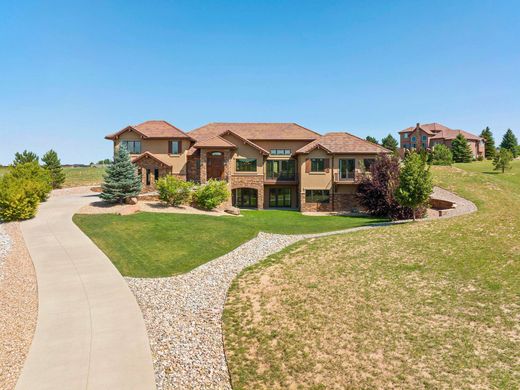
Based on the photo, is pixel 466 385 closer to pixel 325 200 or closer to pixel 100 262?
pixel 100 262

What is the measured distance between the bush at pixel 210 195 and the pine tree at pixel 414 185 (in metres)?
15.5

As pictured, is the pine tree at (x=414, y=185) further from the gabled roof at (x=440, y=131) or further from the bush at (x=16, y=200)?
the gabled roof at (x=440, y=131)

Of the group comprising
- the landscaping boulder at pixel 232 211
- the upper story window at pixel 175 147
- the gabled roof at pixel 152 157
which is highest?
the upper story window at pixel 175 147

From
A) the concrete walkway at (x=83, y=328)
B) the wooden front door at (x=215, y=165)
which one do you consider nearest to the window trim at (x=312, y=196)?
the wooden front door at (x=215, y=165)

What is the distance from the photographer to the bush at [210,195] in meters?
30.5

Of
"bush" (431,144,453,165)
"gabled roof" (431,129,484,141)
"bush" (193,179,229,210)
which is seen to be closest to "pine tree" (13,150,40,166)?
"bush" (193,179,229,210)

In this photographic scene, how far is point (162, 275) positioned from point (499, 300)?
559 inches

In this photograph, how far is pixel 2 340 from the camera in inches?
399

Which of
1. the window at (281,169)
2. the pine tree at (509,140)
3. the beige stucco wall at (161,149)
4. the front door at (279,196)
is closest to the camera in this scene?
the beige stucco wall at (161,149)

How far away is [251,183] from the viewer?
36.9 meters

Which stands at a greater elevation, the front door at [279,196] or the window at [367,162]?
the window at [367,162]

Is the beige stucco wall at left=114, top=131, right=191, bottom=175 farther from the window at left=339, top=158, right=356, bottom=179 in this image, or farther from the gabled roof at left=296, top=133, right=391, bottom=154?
the window at left=339, top=158, right=356, bottom=179

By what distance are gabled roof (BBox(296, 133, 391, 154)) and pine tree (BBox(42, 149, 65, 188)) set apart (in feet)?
102

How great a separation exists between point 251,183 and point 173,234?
16299 millimetres
